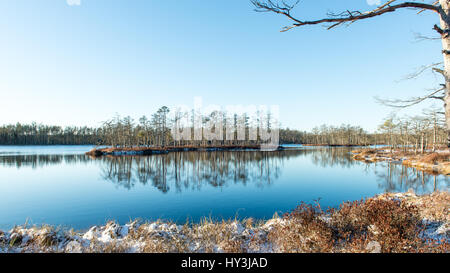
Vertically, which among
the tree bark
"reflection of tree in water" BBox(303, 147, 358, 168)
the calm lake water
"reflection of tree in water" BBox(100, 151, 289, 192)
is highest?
the tree bark

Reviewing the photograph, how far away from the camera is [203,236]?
4.74 metres

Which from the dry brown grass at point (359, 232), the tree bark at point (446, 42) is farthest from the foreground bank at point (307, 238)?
the tree bark at point (446, 42)

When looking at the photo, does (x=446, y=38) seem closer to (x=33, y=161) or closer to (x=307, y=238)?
(x=307, y=238)

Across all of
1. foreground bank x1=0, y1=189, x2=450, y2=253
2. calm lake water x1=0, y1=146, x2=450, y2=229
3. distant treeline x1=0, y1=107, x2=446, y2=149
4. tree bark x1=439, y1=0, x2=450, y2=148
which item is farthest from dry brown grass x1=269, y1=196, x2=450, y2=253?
distant treeline x1=0, y1=107, x2=446, y2=149

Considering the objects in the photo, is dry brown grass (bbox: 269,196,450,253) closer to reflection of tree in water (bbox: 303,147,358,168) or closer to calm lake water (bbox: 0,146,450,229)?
calm lake water (bbox: 0,146,450,229)

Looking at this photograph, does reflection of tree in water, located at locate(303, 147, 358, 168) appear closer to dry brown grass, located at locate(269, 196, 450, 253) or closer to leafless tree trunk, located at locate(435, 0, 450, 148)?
dry brown grass, located at locate(269, 196, 450, 253)

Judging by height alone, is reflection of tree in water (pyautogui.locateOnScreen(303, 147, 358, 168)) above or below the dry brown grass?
below

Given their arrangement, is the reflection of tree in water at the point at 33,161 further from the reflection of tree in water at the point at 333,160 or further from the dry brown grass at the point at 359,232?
the reflection of tree in water at the point at 333,160

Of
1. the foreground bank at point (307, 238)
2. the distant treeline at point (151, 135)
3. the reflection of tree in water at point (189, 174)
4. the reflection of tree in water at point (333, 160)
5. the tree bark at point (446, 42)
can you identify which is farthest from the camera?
the distant treeline at point (151, 135)

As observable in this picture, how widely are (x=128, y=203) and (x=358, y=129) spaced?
124 metres

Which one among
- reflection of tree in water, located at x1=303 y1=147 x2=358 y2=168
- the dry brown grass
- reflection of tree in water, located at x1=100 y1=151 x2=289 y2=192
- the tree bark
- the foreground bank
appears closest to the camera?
the tree bark

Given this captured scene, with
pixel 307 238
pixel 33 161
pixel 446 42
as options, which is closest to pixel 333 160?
pixel 307 238

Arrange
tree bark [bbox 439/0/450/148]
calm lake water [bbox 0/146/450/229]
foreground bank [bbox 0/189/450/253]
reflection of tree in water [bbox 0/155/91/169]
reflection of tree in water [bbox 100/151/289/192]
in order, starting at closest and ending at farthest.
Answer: tree bark [bbox 439/0/450/148] < foreground bank [bbox 0/189/450/253] < calm lake water [bbox 0/146/450/229] < reflection of tree in water [bbox 100/151/289/192] < reflection of tree in water [bbox 0/155/91/169]

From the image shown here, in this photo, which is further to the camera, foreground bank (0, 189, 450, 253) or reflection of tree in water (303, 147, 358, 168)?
reflection of tree in water (303, 147, 358, 168)
